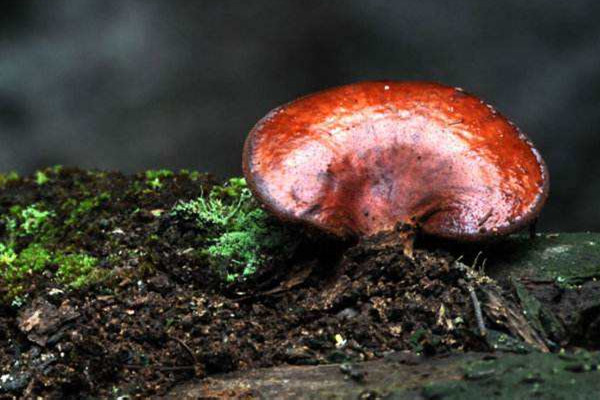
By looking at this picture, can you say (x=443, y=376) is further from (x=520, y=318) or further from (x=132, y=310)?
(x=132, y=310)

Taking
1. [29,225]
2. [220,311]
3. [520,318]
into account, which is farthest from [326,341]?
[29,225]

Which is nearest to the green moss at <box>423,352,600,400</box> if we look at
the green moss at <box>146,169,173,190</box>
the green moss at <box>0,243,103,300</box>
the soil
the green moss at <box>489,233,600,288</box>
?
the soil

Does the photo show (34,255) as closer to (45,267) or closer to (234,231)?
(45,267)

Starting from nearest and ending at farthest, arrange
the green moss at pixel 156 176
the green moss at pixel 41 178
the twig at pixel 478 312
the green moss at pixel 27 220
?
1. the twig at pixel 478 312
2. the green moss at pixel 27 220
3. the green moss at pixel 156 176
4. the green moss at pixel 41 178

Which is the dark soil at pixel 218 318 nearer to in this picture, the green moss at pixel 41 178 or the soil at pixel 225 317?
the soil at pixel 225 317

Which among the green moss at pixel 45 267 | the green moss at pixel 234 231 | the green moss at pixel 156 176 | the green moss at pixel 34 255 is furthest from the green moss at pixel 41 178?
the green moss at pixel 234 231

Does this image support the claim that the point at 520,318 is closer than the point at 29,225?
Yes

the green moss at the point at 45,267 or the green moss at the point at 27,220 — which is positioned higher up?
the green moss at the point at 27,220

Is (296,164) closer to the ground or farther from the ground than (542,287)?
farther from the ground
